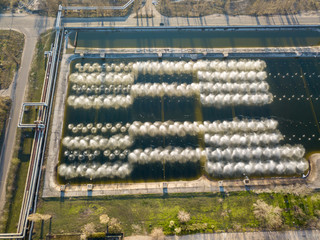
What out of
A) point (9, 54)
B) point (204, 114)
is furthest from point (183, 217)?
point (9, 54)

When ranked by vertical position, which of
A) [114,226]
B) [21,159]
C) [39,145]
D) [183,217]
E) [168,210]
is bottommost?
[114,226]

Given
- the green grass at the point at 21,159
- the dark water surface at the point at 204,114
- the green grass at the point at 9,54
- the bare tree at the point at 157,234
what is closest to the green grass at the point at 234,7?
the dark water surface at the point at 204,114

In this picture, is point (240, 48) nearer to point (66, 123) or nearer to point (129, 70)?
point (129, 70)

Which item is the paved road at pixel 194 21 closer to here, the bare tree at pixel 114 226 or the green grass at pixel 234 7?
the green grass at pixel 234 7

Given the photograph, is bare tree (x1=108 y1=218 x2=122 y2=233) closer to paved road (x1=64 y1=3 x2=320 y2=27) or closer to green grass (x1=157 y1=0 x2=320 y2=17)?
paved road (x1=64 y1=3 x2=320 y2=27)

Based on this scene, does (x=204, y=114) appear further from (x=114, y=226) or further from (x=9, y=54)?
(x=9, y=54)

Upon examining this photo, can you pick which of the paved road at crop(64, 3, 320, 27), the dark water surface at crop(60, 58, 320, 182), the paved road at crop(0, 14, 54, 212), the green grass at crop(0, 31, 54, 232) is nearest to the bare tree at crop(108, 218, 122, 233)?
the dark water surface at crop(60, 58, 320, 182)
